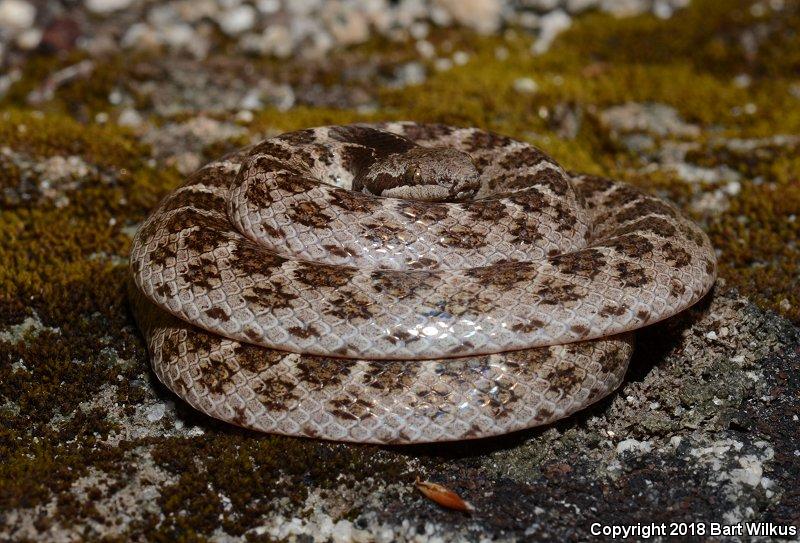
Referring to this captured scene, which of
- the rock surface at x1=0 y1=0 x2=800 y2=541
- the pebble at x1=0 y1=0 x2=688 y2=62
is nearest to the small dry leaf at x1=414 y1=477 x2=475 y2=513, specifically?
the rock surface at x1=0 y1=0 x2=800 y2=541

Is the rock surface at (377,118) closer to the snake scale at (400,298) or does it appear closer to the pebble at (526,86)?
the pebble at (526,86)

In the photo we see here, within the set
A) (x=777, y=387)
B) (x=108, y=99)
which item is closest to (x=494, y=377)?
(x=777, y=387)

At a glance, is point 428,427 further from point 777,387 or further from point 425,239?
point 777,387

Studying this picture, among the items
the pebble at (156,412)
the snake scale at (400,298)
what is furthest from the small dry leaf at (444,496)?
the pebble at (156,412)

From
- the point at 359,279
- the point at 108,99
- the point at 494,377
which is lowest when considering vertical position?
the point at 108,99

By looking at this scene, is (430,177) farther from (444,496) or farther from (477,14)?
(477,14)

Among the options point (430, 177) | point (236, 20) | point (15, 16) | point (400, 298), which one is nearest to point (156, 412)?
point (400, 298)

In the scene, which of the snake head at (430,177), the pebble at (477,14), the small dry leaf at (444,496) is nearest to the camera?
the small dry leaf at (444,496)

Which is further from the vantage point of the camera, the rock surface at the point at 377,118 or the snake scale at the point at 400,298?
the snake scale at the point at 400,298
